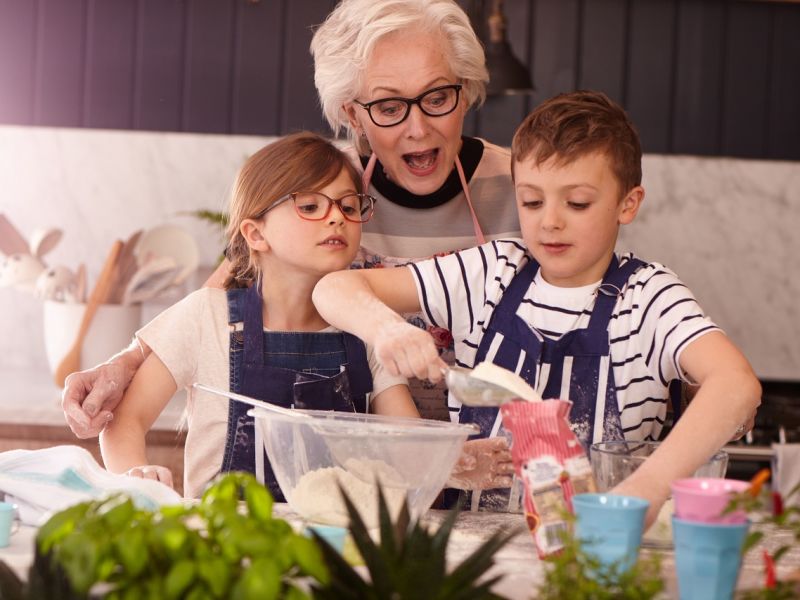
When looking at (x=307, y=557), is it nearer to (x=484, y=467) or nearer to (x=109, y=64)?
(x=484, y=467)

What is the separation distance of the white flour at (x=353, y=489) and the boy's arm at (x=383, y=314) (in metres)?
0.13

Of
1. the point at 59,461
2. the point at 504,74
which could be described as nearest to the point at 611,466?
the point at 59,461

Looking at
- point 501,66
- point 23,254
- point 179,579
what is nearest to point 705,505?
point 179,579

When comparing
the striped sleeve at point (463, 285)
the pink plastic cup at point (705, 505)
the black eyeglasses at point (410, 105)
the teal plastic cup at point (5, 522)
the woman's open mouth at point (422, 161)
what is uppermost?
the black eyeglasses at point (410, 105)

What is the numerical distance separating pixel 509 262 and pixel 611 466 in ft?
1.62

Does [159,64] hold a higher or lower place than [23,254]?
higher

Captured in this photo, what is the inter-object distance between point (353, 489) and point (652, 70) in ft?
8.22

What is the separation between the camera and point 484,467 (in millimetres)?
1573

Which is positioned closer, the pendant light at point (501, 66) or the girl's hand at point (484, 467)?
the girl's hand at point (484, 467)

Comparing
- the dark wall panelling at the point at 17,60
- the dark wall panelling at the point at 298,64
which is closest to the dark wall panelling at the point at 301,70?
the dark wall panelling at the point at 298,64

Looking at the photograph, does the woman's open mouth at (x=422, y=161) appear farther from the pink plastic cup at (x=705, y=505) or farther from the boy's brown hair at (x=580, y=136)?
the pink plastic cup at (x=705, y=505)

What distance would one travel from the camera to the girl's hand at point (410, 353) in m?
1.39

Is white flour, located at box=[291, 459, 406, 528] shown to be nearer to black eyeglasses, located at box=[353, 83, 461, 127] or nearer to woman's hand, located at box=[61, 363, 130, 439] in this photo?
woman's hand, located at box=[61, 363, 130, 439]

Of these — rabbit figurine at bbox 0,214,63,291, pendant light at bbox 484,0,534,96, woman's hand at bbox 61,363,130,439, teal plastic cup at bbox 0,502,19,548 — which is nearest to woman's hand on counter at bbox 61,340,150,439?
woman's hand at bbox 61,363,130,439
